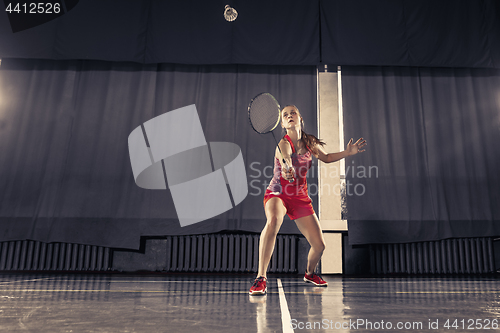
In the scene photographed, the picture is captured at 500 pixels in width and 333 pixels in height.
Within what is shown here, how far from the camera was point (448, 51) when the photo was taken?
447cm

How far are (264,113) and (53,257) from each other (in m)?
3.23

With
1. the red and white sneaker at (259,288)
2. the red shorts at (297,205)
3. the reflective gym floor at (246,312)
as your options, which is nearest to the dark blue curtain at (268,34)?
the red shorts at (297,205)

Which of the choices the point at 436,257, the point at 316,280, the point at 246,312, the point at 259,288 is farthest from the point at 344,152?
the point at 436,257

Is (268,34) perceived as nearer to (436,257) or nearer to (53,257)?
(436,257)

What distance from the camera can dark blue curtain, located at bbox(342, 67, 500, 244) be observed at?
13.4 ft

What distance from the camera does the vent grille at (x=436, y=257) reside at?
4.09 metres

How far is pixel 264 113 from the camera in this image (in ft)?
8.29

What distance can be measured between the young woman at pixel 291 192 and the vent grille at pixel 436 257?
1.89m

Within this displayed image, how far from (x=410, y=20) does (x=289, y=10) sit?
1.58m

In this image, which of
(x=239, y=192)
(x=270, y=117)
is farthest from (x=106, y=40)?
(x=270, y=117)

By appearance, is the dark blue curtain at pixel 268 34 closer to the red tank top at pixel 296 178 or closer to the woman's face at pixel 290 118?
the woman's face at pixel 290 118

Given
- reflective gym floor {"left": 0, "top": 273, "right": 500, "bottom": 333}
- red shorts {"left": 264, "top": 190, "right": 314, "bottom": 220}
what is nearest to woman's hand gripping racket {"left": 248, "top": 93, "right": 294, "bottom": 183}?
red shorts {"left": 264, "top": 190, "right": 314, "bottom": 220}

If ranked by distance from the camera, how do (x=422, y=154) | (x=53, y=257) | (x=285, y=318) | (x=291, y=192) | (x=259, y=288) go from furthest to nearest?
(x=422, y=154) → (x=53, y=257) → (x=291, y=192) → (x=259, y=288) → (x=285, y=318)

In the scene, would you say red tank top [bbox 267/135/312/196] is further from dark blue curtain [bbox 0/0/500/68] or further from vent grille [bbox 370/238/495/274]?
dark blue curtain [bbox 0/0/500/68]
